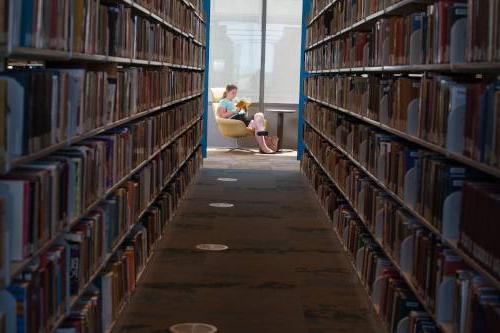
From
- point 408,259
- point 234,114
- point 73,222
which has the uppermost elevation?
point 234,114

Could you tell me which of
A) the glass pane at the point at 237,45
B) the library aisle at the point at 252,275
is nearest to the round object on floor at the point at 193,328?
the library aisle at the point at 252,275

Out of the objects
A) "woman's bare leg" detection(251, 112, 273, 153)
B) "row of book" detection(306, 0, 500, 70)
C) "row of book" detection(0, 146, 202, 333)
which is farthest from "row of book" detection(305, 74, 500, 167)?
"woman's bare leg" detection(251, 112, 273, 153)

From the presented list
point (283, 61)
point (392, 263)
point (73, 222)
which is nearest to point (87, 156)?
point (73, 222)

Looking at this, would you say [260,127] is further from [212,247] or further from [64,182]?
[64,182]

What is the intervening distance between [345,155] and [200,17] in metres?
4.33

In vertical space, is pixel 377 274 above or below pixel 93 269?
below

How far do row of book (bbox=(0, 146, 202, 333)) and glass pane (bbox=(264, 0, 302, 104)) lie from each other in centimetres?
819

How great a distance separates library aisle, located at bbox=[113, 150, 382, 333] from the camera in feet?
15.4

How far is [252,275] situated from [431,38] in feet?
8.04

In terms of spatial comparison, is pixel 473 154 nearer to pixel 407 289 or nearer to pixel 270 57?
pixel 407 289

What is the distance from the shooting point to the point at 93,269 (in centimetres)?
388

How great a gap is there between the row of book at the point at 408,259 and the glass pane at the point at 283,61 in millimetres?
7282

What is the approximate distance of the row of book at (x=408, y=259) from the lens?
113 inches

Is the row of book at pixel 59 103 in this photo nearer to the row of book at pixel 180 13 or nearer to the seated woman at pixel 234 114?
the row of book at pixel 180 13
